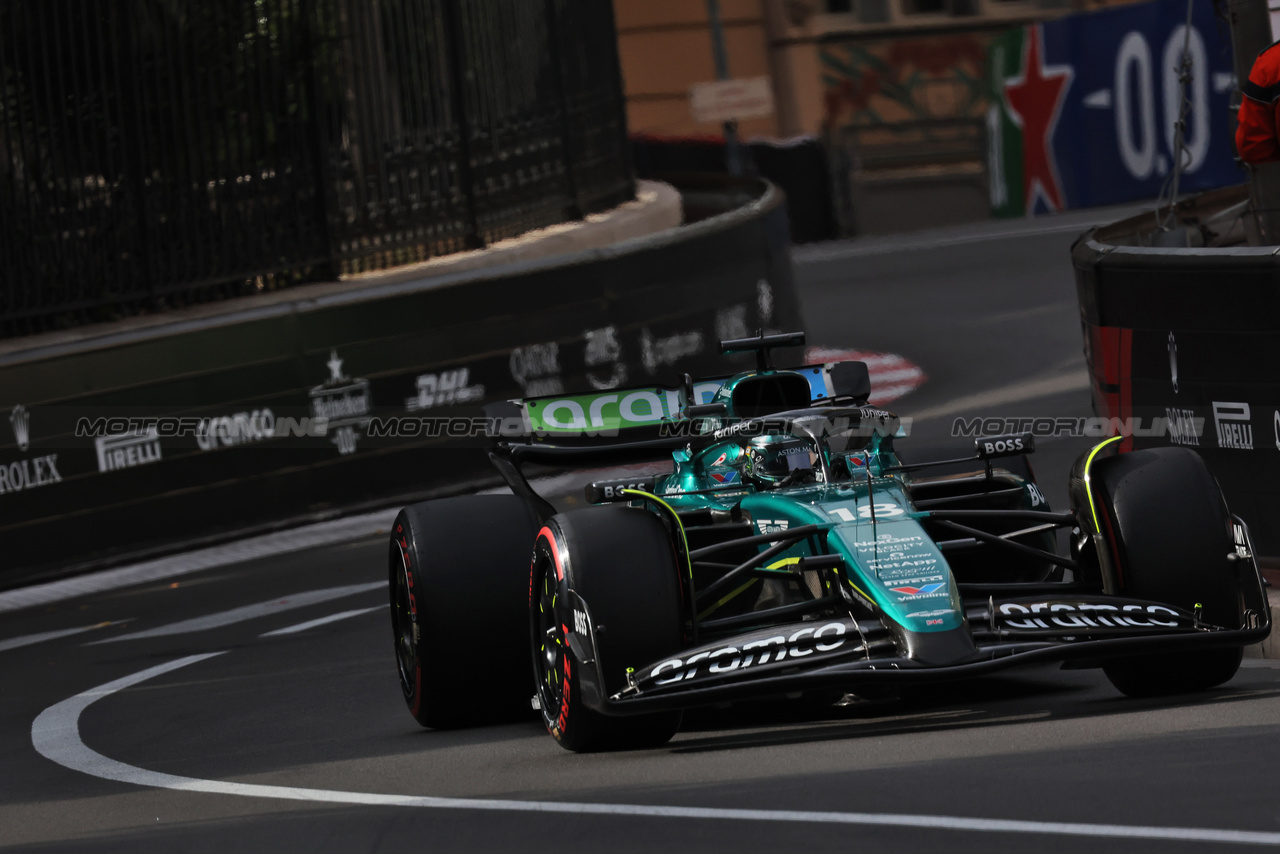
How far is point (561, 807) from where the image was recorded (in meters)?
5.80

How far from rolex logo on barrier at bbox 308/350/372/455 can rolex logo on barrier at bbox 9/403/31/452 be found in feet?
6.28

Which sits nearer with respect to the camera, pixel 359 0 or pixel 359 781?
pixel 359 781

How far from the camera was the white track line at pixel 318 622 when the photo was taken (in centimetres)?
1048

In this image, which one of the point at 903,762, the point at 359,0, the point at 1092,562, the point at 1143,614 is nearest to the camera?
the point at 903,762

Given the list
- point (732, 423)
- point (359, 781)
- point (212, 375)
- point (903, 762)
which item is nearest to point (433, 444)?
point (212, 375)

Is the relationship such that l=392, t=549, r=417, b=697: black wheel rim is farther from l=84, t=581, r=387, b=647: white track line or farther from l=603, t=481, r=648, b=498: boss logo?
l=84, t=581, r=387, b=647: white track line

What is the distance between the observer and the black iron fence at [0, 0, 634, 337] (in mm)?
13648

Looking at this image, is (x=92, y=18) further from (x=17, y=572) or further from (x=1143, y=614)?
(x=1143, y=614)

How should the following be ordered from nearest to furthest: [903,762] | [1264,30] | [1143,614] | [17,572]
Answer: [903,762], [1143,614], [1264,30], [17,572]

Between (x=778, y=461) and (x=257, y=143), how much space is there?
8298 millimetres

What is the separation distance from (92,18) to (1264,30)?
7.99m

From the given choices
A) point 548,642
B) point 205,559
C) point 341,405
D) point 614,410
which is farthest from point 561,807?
point 341,405

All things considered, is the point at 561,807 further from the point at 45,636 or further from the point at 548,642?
the point at 45,636

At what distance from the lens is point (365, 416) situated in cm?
1383
